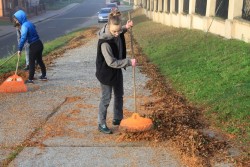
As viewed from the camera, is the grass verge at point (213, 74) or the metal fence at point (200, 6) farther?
the metal fence at point (200, 6)

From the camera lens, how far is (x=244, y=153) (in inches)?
194

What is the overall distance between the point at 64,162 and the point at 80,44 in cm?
1497

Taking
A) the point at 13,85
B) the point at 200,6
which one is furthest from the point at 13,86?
the point at 200,6

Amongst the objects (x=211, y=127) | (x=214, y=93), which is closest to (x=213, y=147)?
(x=211, y=127)

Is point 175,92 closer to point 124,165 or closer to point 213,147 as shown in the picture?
point 213,147

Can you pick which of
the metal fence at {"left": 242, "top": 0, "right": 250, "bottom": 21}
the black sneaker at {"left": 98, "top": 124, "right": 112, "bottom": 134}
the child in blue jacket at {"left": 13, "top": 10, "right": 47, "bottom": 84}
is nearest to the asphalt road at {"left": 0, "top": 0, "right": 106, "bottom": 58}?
the child in blue jacket at {"left": 13, "top": 10, "right": 47, "bottom": 84}

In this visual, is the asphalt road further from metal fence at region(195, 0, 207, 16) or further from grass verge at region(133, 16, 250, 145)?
metal fence at region(195, 0, 207, 16)

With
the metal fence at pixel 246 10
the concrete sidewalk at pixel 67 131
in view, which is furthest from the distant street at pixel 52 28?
the concrete sidewalk at pixel 67 131

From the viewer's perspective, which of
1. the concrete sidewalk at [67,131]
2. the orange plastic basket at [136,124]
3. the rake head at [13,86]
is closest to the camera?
the concrete sidewalk at [67,131]

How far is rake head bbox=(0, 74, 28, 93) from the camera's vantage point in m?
8.44

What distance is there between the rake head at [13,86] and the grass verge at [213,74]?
3548 millimetres

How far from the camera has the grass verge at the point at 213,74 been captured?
20.8ft

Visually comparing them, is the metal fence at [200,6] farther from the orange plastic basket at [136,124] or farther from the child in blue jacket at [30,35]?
the orange plastic basket at [136,124]

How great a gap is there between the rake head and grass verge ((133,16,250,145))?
11.6 feet
